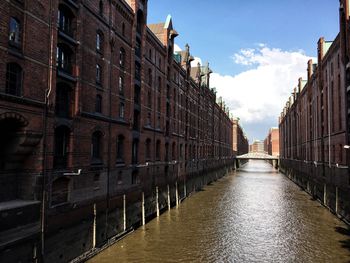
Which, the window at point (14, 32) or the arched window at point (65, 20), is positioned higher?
the arched window at point (65, 20)

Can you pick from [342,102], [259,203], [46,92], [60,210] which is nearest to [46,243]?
[60,210]

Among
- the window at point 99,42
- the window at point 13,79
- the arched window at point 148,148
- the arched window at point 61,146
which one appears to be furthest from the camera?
the arched window at point 148,148

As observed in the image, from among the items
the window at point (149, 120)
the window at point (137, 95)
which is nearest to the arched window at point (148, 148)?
the window at point (149, 120)

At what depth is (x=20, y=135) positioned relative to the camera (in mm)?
13625

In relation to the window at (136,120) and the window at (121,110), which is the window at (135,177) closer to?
the window at (136,120)

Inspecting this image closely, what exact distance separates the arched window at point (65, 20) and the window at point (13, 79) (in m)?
4.16

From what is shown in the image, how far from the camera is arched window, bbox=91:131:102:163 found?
20.2 m

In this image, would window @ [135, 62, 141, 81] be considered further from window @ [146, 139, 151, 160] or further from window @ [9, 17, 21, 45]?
window @ [9, 17, 21, 45]

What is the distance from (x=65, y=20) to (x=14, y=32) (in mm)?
4585

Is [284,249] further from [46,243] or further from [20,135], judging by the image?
[20,135]

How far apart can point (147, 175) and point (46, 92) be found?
15888 millimetres

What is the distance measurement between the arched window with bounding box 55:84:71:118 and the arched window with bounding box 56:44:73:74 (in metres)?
0.98

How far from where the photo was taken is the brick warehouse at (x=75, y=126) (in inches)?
534

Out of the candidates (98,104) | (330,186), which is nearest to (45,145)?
(98,104)
